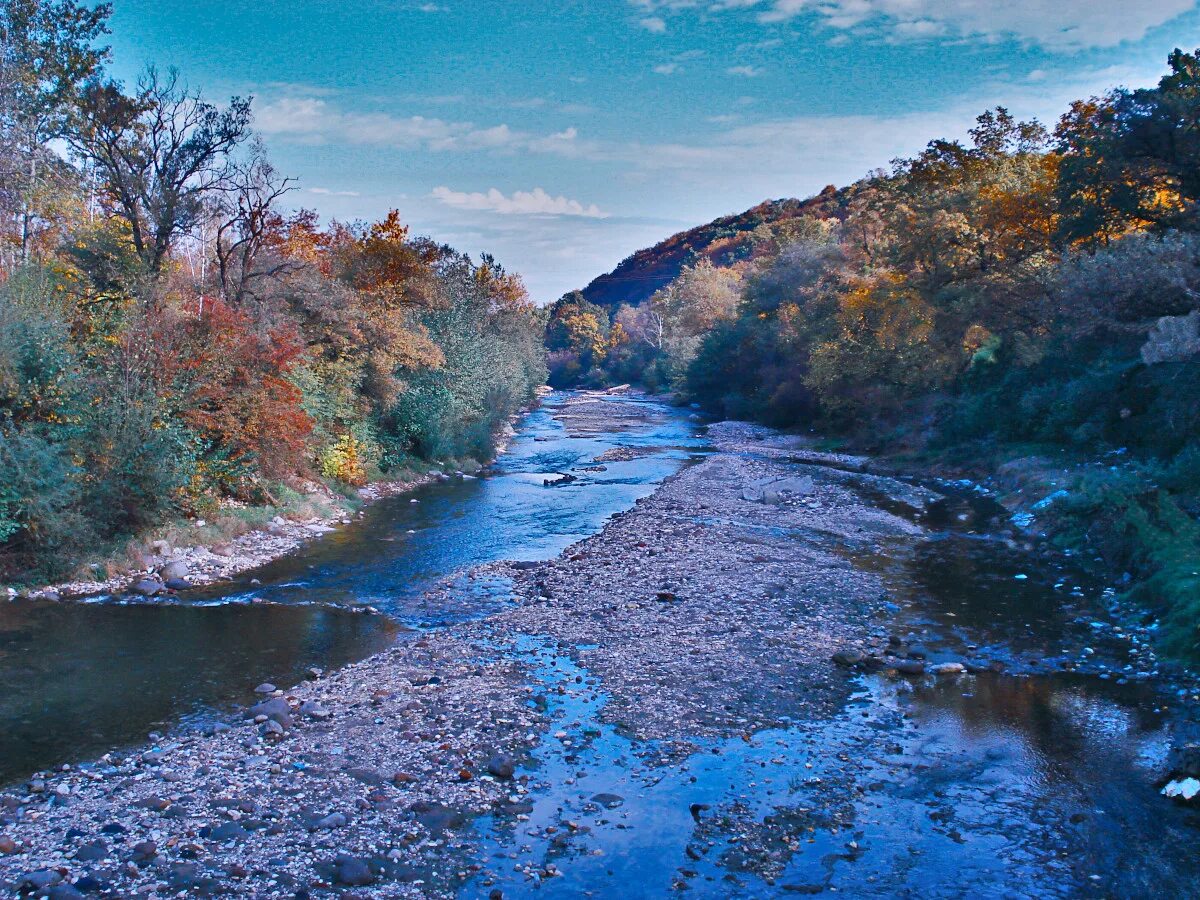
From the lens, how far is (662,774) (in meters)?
9.12

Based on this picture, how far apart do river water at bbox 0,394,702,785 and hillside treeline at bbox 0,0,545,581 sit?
2.87 m

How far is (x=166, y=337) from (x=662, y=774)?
55.5ft

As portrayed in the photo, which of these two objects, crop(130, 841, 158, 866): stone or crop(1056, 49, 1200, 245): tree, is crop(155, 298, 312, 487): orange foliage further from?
crop(1056, 49, 1200, 245): tree

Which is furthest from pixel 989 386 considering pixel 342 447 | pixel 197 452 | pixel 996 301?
pixel 197 452

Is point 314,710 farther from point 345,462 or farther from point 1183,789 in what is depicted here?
point 345,462

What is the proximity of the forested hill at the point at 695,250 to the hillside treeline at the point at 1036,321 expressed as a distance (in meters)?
68.7

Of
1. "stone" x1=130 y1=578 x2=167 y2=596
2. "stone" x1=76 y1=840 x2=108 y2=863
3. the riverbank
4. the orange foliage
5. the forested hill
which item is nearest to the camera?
"stone" x1=76 y1=840 x2=108 y2=863

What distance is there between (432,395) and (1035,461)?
2219 cm

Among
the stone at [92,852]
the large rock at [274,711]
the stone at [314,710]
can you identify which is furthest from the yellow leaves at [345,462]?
the stone at [92,852]

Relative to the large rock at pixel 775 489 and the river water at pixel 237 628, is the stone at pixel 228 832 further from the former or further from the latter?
the large rock at pixel 775 489

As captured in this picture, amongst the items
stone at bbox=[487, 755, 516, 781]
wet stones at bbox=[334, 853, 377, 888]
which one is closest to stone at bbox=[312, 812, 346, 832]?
wet stones at bbox=[334, 853, 377, 888]

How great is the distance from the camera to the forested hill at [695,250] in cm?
12912

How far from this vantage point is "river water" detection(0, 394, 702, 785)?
10453 mm

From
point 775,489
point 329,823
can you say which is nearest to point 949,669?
point 329,823
